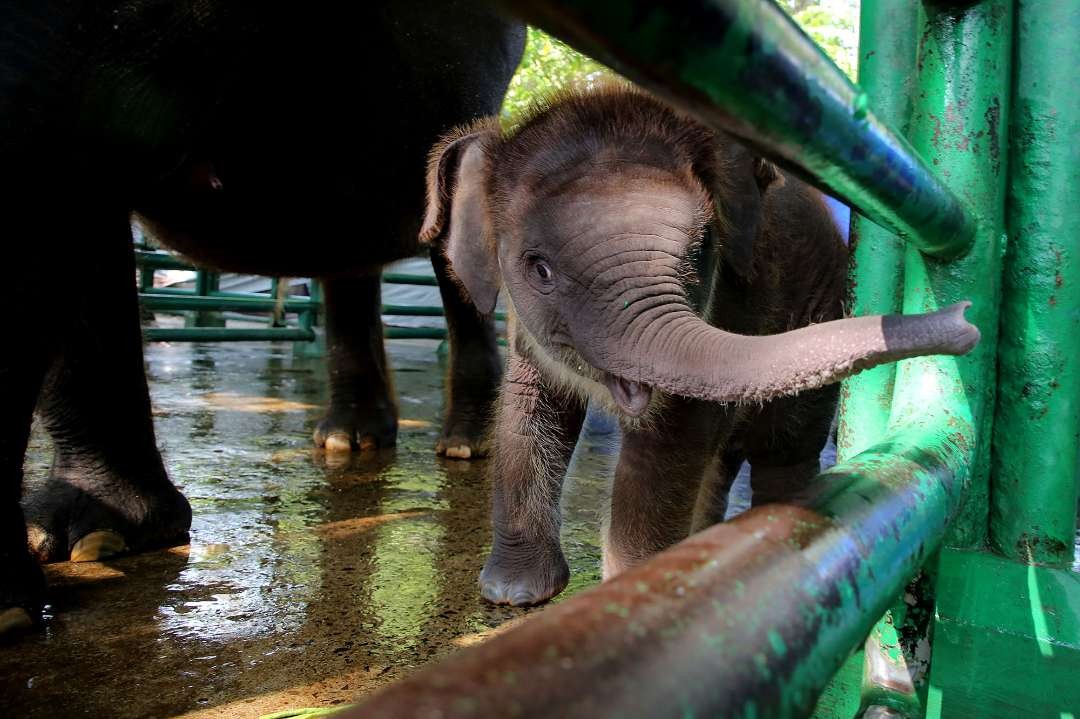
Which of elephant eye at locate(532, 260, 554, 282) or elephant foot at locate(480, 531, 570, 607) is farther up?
elephant eye at locate(532, 260, 554, 282)

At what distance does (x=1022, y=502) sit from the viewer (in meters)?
1.45

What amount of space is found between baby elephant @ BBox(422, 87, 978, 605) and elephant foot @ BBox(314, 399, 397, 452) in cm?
207

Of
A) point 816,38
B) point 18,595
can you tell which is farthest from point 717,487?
point 816,38

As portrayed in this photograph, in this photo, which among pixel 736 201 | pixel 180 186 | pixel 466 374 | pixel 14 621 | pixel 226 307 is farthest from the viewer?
pixel 226 307

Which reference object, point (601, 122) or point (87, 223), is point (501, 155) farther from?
point (87, 223)

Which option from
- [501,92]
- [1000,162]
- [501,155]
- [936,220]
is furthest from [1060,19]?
[501,92]

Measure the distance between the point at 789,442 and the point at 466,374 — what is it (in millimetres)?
2009

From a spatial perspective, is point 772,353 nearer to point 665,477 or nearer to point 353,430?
point 665,477

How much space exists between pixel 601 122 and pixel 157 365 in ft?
20.6

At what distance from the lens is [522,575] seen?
2.66 metres

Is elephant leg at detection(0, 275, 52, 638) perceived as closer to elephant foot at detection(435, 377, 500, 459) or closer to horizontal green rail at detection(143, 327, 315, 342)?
elephant foot at detection(435, 377, 500, 459)

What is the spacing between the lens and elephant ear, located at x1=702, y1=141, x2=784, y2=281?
2.37 meters

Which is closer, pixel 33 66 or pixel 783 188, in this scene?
pixel 33 66

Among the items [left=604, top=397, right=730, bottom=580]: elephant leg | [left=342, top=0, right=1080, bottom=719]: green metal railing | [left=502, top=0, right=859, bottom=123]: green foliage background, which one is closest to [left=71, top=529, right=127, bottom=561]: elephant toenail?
[left=604, top=397, right=730, bottom=580]: elephant leg
